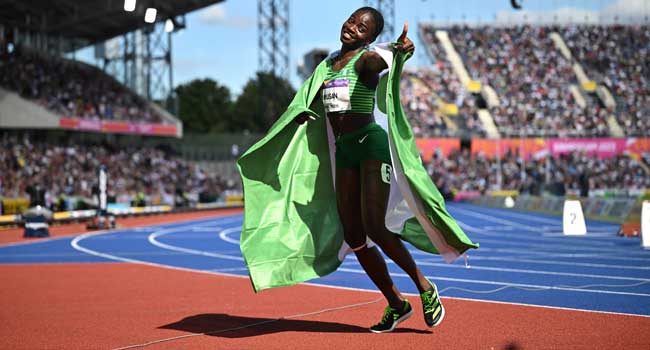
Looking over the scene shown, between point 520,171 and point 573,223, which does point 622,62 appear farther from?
point 573,223

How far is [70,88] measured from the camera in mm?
45750

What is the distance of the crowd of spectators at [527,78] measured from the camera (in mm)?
59938

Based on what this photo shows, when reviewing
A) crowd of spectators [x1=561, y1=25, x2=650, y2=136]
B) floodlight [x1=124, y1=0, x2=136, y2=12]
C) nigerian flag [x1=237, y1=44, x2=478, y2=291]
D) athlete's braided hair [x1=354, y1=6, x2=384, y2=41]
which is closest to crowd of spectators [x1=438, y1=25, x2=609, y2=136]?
crowd of spectators [x1=561, y1=25, x2=650, y2=136]

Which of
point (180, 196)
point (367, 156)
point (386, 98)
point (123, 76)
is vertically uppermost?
point (123, 76)

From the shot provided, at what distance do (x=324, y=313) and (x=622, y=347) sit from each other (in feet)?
9.19

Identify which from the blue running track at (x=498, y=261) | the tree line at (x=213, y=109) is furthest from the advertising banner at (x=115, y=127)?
the tree line at (x=213, y=109)

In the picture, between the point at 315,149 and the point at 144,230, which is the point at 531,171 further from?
the point at 315,149

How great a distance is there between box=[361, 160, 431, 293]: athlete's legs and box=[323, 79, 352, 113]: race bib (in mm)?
447

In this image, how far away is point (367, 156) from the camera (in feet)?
20.1

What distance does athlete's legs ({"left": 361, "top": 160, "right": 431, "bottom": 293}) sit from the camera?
6031mm

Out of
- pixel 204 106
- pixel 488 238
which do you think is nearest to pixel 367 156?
pixel 488 238

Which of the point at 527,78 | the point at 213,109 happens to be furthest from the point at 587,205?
the point at 213,109

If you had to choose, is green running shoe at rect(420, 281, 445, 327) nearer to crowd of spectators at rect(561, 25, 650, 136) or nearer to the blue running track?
the blue running track

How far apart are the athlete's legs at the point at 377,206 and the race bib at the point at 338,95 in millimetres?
447
